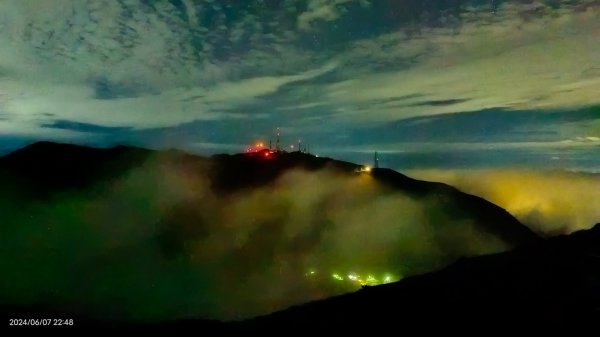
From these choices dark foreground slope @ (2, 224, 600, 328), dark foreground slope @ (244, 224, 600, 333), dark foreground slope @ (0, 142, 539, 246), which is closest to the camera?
dark foreground slope @ (2, 224, 600, 328)

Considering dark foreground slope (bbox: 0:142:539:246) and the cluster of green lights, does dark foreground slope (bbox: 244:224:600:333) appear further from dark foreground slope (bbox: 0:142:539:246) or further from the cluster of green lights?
dark foreground slope (bbox: 0:142:539:246)

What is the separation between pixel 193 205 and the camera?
69500 mm

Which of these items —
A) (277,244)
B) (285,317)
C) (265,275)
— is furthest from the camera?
(277,244)

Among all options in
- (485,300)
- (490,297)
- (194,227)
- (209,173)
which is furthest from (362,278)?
(485,300)

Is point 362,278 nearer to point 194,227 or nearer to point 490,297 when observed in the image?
point 194,227

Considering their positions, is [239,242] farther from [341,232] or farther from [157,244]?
[341,232]

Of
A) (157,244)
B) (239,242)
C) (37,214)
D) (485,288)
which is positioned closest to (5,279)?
(37,214)

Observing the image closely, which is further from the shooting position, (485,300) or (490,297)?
(490,297)

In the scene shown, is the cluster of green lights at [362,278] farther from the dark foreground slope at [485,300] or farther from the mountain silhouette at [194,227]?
the dark foreground slope at [485,300]

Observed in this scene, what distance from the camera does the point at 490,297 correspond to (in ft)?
85.7

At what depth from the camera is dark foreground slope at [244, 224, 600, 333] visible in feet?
72.7

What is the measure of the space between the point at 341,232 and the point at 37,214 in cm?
4257

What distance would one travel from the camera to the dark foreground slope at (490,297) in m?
22.2

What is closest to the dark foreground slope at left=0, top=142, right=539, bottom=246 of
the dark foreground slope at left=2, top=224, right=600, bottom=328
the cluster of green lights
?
the cluster of green lights
